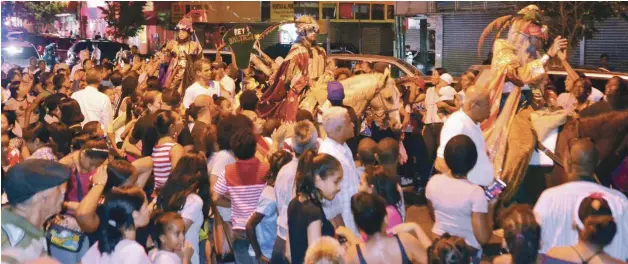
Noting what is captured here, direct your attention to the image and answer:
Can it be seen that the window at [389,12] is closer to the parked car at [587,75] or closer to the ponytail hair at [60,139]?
the parked car at [587,75]

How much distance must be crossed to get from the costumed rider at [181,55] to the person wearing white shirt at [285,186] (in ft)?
22.4

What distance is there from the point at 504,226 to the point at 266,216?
79.1 inches

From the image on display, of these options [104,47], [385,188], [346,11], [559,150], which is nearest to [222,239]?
[385,188]

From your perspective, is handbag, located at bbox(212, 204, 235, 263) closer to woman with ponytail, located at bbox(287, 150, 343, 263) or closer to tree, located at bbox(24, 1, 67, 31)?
woman with ponytail, located at bbox(287, 150, 343, 263)

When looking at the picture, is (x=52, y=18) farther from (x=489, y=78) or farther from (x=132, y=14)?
(x=489, y=78)

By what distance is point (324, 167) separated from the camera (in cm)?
508

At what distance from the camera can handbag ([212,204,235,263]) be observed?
6.81 meters

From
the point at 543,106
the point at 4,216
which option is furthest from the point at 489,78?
the point at 4,216

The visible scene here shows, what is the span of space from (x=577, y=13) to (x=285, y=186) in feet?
44.0

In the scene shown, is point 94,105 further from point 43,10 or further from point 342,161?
point 43,10

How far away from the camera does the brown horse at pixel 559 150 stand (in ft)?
26.1

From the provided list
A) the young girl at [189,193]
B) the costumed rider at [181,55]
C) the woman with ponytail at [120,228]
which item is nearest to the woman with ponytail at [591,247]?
the woman with ponytail at [120,228]

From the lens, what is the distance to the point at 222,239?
6934 mm

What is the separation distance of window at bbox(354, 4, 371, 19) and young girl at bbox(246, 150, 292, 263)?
23021 mm
